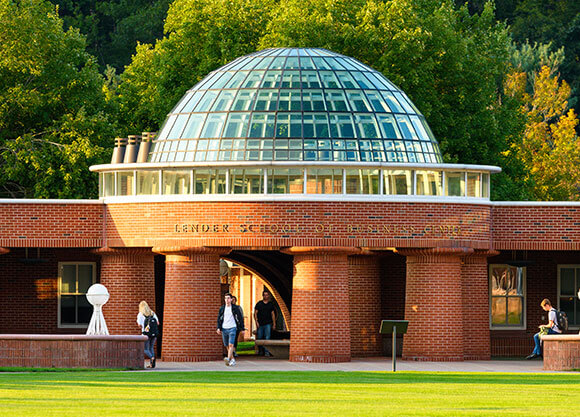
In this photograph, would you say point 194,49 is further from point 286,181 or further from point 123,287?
point 286,181

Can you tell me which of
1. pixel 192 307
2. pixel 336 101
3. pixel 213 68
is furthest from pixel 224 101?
pixel 213 68

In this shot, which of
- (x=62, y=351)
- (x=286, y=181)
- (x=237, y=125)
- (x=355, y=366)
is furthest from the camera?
(x=237, y=125)

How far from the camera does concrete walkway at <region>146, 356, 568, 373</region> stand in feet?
118

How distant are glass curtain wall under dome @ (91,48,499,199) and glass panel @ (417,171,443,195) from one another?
2 cm

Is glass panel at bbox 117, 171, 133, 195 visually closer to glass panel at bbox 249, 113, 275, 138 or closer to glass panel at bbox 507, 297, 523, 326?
glass panel at bbox 249, 113, 275, 138

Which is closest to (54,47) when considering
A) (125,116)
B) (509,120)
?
(125,116)

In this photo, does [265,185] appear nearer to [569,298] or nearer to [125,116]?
[569,298]

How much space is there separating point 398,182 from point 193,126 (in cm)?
593

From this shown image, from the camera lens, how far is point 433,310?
129 feet

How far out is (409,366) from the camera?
37031 millimetres

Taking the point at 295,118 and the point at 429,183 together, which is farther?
the point at 295,118

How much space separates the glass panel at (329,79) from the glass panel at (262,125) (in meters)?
1.83

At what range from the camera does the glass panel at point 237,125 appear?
4078cm

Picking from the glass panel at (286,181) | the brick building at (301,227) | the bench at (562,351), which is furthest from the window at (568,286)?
the glass panel at (286,181)
